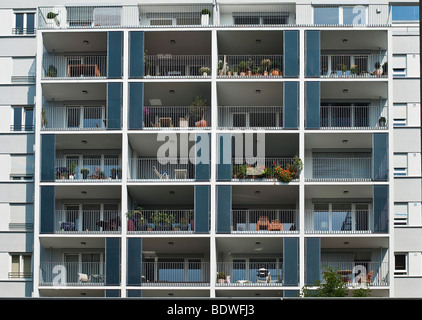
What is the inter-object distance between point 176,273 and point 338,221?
7761 millimetres

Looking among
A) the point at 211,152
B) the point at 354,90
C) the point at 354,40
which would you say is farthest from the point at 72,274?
the point at 354,40

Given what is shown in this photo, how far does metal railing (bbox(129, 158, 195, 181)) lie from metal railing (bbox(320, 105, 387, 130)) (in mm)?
6597

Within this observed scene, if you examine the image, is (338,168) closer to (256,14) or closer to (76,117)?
(256,14)

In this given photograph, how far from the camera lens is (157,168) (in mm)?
43156

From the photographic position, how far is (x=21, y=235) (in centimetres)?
4294

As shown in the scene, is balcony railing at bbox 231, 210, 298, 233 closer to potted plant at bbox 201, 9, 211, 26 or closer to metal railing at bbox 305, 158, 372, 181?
metal railing at bbox 305, 158, 372, 181

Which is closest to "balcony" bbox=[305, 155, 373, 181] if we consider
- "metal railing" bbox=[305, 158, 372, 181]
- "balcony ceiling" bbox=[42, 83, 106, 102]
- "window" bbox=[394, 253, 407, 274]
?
"metal railing" bbox=[305, 158, 372, 181]

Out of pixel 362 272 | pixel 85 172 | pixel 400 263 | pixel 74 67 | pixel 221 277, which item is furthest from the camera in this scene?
pixel 74 67

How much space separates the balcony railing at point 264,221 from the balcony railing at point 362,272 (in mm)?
2415

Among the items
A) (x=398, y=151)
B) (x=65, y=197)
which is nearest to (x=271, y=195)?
(x=398, y=151)

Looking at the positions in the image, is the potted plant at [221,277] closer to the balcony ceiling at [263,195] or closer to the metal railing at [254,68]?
the balcony ceiling at [263,195]

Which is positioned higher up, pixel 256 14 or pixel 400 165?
pixel 256 14

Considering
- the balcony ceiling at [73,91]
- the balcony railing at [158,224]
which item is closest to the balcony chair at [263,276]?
the balcony railing at [158,224]

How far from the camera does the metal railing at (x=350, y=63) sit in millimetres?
43031
